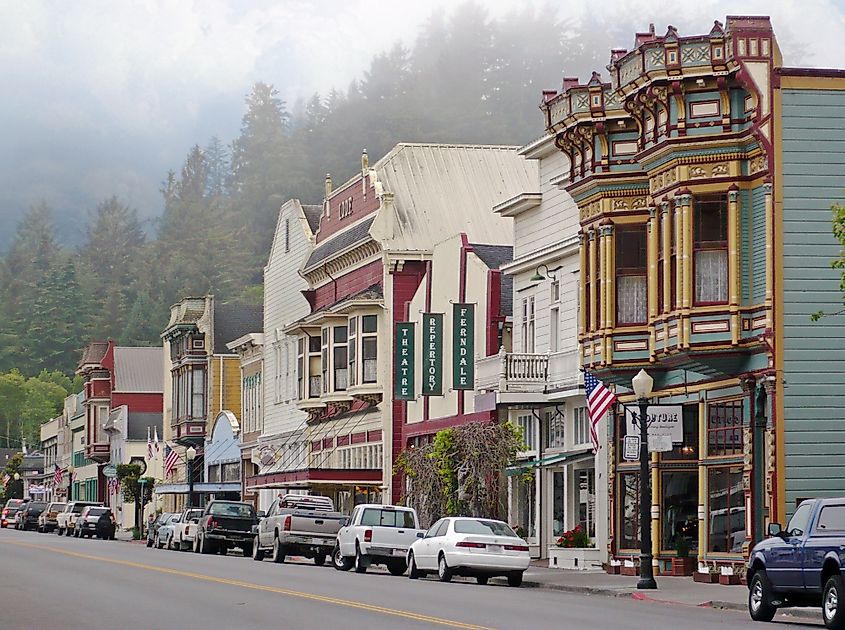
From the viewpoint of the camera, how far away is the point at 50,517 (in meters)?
91.2

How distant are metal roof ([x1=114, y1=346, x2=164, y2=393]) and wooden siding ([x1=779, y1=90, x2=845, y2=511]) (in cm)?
8827

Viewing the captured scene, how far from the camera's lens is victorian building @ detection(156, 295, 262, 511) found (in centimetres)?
8950

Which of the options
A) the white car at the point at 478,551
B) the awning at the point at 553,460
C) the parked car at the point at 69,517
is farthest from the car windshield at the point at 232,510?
the parked car at the point at 69,517

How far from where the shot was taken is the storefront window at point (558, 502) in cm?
4531

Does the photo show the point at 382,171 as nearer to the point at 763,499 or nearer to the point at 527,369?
the point at 527,369

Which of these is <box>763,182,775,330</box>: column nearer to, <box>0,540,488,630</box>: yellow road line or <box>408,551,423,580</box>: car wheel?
<box>408,551,423,580</box>: car wheel

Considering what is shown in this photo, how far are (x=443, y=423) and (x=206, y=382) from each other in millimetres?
38836

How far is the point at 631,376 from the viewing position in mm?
38312

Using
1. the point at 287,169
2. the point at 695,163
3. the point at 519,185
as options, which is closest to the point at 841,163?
the point at 695,163

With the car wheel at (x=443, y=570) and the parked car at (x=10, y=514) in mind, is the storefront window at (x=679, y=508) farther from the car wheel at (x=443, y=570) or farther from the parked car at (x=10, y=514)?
the parked car at (x=10, y=514)

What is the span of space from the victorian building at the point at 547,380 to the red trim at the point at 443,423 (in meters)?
0.75

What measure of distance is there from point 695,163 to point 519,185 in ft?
95.0

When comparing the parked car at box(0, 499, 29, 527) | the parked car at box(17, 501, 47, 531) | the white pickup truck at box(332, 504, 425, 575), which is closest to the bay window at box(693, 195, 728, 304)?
the white pickup truck at box(332, 504, 425, 575)

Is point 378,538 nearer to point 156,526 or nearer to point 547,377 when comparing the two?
point 547,377
